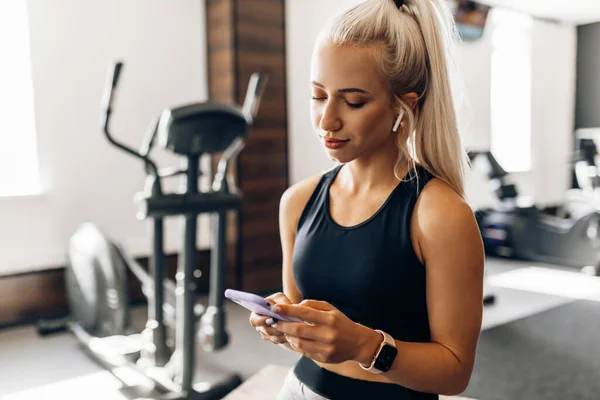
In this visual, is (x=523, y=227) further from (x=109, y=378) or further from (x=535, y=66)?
(x=109, y=378)

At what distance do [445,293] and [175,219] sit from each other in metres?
3.51

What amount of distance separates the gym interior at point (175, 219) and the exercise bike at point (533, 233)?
0.05 feet

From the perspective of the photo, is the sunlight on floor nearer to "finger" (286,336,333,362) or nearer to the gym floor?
the gym floor

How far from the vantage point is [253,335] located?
3.34m

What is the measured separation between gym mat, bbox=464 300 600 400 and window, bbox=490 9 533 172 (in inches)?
140

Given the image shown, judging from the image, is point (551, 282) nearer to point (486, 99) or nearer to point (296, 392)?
point (486, 99)

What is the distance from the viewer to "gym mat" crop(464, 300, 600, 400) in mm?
2545

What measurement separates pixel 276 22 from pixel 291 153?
1046 mm

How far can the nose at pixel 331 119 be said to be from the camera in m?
0.94

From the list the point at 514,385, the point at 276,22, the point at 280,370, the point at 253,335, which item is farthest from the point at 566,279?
the point at 280,370

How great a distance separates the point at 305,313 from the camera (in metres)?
0.81

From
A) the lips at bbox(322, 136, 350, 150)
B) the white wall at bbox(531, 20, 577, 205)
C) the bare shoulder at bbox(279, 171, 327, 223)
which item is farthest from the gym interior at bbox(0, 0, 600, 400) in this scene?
the white wall at bbox(531, 20, 577, 205)

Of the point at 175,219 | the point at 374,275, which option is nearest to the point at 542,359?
the point at 374,275

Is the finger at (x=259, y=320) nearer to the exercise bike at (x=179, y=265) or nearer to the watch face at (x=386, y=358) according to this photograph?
the watch face at (x=386, y=358)
